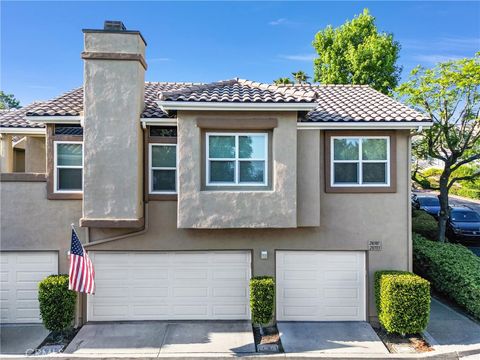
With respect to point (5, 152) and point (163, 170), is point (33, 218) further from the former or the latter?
point (163, 170)

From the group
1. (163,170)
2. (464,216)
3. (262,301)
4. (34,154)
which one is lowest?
(262,301)

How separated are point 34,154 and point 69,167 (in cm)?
230

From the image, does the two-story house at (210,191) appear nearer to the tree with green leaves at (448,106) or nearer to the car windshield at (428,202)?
the tree with green leaves at (448,106)

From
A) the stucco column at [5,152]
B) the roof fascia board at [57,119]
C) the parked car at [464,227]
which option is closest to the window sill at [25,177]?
the roof fascia board at [57,119]

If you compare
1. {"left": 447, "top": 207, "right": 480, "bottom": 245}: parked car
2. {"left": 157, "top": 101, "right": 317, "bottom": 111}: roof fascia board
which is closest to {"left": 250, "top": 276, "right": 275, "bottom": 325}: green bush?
{"left": 157, "top": 101, "right": 317, "bottom": 111}: roof fascia board

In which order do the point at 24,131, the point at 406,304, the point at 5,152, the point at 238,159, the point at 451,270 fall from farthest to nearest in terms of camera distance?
the point at 5,152
the point at 451,270
the point at 24,131
the point at 238,159
the point at 406,304

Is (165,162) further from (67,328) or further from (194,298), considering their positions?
(67,328)

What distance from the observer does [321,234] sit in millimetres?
9680

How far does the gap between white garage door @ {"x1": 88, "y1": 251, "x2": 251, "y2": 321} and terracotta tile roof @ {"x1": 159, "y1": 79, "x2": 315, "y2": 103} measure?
4.57m

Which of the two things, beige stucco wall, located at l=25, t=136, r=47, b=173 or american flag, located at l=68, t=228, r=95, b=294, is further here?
beige stucco wall, located at l=25, t=136, r=47, b=173

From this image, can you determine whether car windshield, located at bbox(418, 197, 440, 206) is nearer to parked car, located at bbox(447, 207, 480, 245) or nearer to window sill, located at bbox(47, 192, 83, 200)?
parked car, located at bbox(447, 207, 480, 245)

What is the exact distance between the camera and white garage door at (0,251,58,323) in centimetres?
957

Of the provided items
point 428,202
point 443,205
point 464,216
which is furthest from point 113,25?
point 428,202

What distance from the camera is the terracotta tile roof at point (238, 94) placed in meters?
8.74
